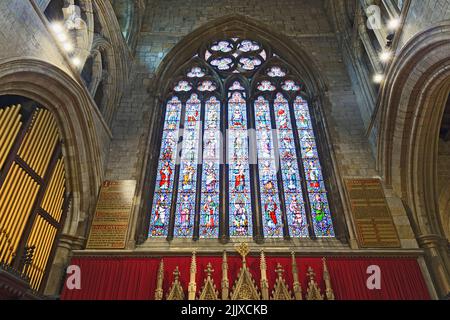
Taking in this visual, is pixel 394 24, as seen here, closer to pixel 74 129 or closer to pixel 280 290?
pixel 280 290

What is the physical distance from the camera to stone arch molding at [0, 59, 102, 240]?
639cm

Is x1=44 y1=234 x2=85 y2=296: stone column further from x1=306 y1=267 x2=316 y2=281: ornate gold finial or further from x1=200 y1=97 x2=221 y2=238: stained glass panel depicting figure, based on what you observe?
x1=306 y1=267 x2=316 y2=281: ornate gold finial

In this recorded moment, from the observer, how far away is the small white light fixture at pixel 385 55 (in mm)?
7895

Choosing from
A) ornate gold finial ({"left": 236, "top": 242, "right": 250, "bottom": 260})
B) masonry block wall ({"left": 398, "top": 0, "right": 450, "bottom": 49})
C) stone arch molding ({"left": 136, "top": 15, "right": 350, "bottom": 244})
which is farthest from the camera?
stone arch molding ({"left": 136, "top": 15, "right": 350, "bottom": 244})

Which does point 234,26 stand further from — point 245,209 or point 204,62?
point 245,209

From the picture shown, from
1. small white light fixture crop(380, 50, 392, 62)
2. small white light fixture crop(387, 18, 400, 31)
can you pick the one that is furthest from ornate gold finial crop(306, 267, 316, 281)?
small white light fixture crop(387, 18, 400, 31)

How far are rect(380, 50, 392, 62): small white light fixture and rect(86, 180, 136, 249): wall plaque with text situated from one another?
6819 millimetres

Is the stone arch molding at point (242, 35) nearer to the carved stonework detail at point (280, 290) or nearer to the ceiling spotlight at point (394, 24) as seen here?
the ceiling spotlight at point (394, 24)

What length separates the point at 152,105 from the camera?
10344 millimetres

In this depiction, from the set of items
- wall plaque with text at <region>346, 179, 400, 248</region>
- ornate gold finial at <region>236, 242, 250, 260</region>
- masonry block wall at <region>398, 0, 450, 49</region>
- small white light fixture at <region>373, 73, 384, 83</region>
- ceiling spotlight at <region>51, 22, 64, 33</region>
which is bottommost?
ornate gold finial at <region>236, 242, 250, 260</region>

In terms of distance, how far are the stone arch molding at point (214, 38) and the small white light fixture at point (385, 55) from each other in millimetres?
2258

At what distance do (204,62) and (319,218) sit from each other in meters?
6.59

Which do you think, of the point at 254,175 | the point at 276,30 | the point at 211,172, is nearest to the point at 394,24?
the point at 254,175
